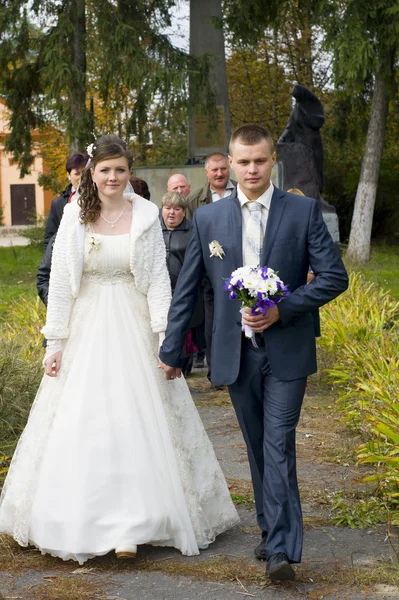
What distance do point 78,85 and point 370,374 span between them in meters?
12.6

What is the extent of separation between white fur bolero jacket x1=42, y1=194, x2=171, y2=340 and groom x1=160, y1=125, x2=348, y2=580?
57 centimetres

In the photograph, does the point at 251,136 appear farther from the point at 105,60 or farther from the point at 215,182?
the point at 105,60

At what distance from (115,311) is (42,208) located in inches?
2481

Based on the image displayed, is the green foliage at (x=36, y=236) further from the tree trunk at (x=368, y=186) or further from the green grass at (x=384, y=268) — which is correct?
the green grass at (x=384, y=268)

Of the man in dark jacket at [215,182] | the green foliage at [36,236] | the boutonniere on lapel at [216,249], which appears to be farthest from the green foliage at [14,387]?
the green foliage at [36,236]

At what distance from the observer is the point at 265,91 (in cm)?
3316

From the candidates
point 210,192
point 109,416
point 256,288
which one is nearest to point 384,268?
point 210,192

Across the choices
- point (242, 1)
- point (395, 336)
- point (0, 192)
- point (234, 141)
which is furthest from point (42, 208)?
point (234, 141)

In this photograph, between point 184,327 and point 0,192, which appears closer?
point 184,327

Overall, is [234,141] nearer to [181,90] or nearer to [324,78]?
[181,90]

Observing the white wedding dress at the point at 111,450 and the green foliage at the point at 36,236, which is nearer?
the white wedding dress at the point at 111,450

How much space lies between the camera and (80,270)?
5070 mm

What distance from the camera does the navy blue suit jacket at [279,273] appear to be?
4.29 m

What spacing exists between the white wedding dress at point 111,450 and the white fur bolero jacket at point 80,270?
5 cm
